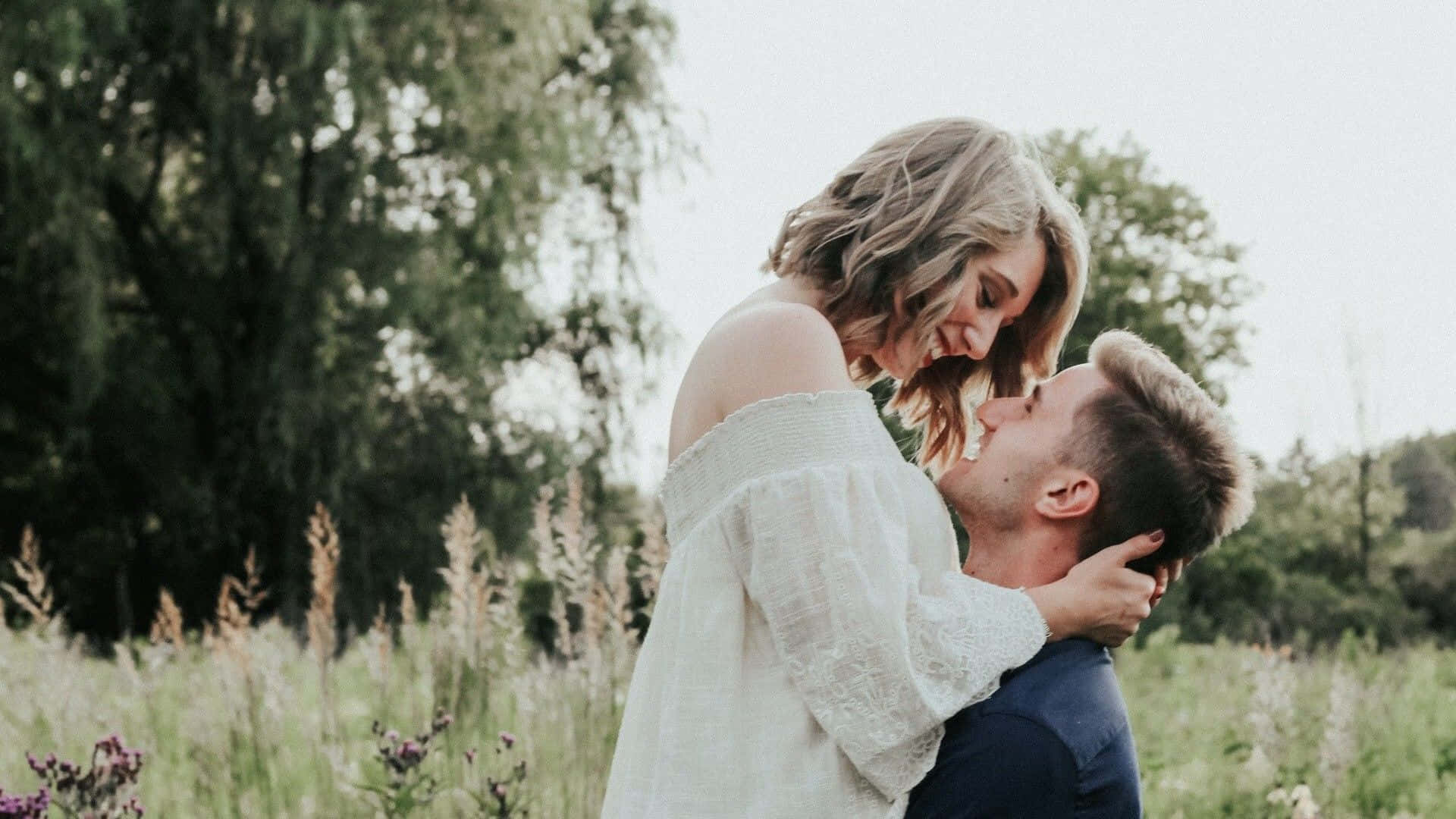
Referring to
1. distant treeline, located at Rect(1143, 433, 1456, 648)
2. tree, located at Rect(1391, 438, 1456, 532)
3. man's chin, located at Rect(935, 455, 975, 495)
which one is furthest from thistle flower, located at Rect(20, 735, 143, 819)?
tree, located at Rect(1391, 438, 1456, 532)

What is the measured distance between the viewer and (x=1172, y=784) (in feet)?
16.1

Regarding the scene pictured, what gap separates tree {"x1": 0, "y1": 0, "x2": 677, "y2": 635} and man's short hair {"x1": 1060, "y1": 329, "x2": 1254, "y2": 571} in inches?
439

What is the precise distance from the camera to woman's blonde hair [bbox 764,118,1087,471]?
2.58 metres

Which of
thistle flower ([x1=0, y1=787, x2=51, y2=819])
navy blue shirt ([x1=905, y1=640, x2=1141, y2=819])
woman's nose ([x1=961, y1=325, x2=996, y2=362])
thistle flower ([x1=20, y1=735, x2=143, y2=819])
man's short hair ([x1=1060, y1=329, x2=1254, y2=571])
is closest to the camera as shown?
navy blue shirt ([x1=905, y1=640, x2=1141, y2=819])

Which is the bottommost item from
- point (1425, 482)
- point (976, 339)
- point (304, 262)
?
point (1425, 482)

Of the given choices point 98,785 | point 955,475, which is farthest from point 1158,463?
point 98,785

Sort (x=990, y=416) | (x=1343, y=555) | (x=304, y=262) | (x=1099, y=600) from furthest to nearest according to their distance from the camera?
(x=1343, y=555) → (x=304, y=262) → (x=990, y=416) → (x=1099, y=600)

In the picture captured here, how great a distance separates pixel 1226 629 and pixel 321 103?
489 inches

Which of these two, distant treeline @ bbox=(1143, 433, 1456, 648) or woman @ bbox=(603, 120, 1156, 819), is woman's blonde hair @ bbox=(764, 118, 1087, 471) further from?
distant treeline @ bbox=(1143, 433, 1456, 648)

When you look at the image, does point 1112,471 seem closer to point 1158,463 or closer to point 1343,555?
point 1158,463

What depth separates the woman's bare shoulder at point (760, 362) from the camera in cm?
233

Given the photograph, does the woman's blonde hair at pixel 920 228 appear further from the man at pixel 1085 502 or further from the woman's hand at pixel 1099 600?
the woman's hand at pixel 1099 600

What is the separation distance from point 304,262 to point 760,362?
38.8ft

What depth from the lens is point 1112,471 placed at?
2.44 m
